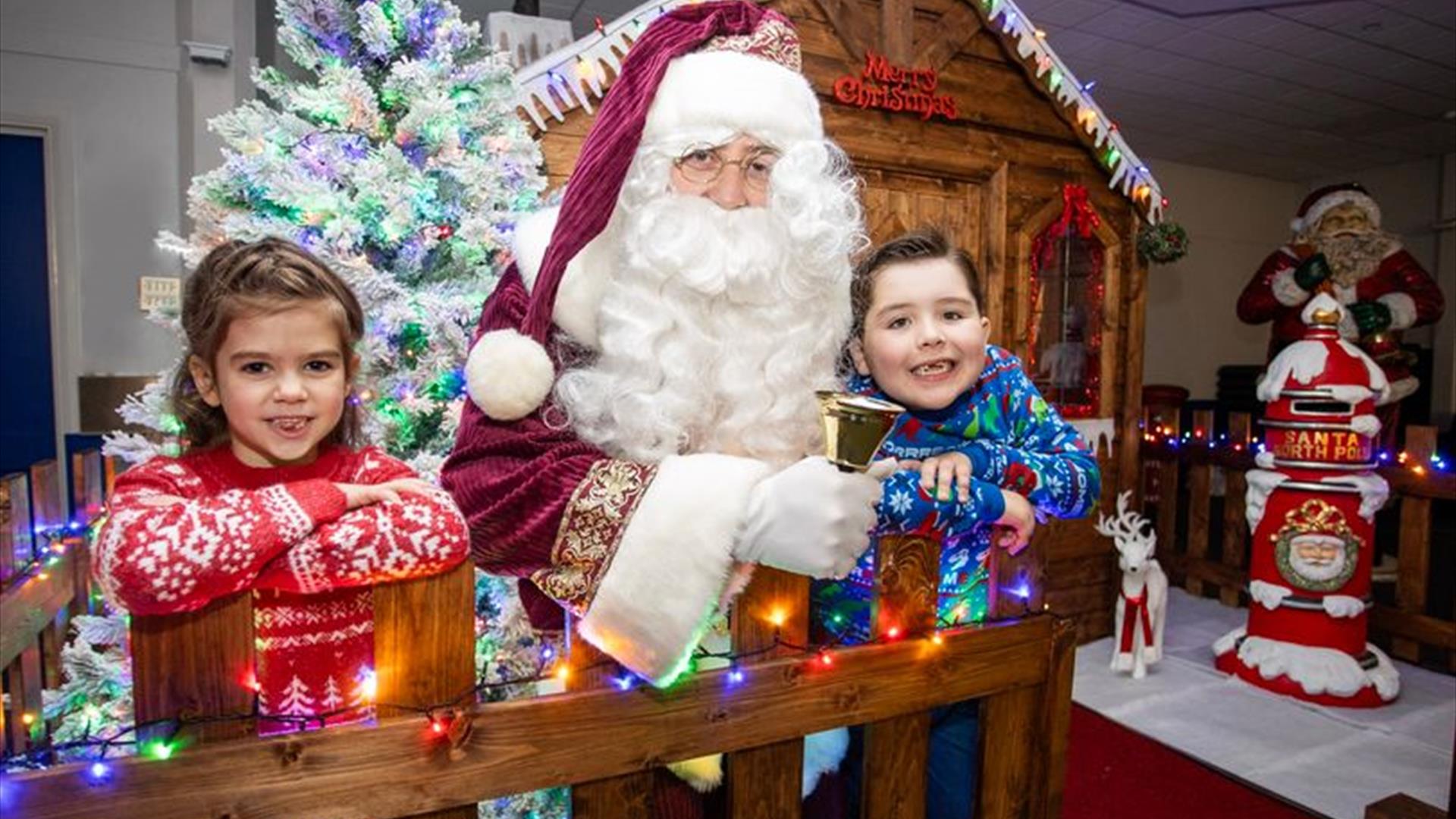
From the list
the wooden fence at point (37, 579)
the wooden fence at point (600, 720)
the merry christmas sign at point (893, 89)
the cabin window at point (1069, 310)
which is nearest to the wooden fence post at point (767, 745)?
the wooden fence at point (600, 720)

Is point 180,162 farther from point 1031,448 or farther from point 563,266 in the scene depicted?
point 1031,448

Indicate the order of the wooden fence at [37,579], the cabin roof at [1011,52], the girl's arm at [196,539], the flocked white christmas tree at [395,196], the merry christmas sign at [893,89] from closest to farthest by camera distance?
the girl's arm at [196,539] → the flocked white christmas tree at [395,196] → the wooden fence at [37,579] → the cabin roof at [1011,52] → the merry christmas sign at [893,89]

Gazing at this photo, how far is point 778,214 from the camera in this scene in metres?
1.52

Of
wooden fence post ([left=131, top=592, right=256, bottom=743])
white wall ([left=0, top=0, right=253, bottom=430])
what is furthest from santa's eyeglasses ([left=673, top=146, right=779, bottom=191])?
white wall ([left=0, top=0, right=253, bottom=430])

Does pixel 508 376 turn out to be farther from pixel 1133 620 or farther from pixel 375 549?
pixel 1133 620

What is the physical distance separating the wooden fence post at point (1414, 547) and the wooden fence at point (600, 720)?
3838mm

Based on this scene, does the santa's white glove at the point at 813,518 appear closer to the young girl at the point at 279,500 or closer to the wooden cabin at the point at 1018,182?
the young girl at the point at 279,500

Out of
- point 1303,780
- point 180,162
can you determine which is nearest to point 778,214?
point 1303,780

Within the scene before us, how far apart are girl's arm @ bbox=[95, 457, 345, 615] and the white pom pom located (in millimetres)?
311

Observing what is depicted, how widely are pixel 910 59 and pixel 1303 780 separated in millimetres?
3451

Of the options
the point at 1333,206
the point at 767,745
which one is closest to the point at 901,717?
the point at 767,745

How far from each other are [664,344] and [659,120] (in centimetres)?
41

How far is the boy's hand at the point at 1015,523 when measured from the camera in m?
1.46

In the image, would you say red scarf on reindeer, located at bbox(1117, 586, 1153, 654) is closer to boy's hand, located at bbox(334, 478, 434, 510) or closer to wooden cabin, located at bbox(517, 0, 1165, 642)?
wooden cabin, located at bbox(517, 0, 1165, 642)
